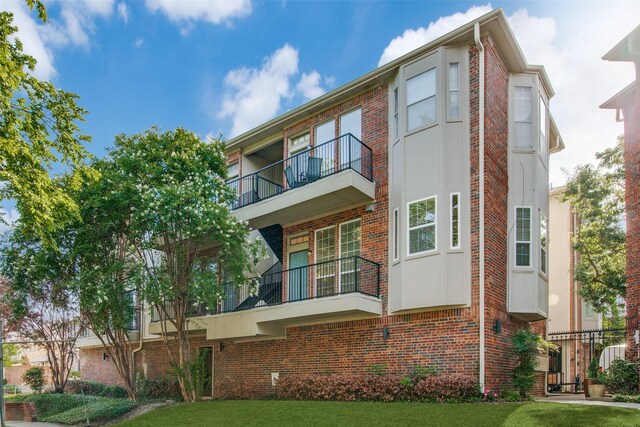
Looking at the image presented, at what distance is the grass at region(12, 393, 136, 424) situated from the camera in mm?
16641

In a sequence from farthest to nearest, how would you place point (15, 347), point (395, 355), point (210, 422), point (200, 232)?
point (15, 347), point (200, 232), point (395, 355), point (210, 422)

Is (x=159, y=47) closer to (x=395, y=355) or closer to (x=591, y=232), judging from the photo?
(x=395, y=355)

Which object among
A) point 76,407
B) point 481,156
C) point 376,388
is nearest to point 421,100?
point 481,156

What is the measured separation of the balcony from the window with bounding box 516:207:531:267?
3660mm

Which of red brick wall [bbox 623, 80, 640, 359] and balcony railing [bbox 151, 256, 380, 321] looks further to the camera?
red brick wall [bbox 623, 80, 640, 359]

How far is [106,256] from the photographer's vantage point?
17844mm

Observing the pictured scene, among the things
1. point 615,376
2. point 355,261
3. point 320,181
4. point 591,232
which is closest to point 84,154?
point 320,181

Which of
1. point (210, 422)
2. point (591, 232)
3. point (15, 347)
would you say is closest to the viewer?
point (210, 422)

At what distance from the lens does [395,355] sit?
14625mm

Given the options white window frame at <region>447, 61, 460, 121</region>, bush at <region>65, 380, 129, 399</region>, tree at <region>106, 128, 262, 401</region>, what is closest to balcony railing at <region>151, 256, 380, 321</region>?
tree at <region>106, 128, 262, 401</region>

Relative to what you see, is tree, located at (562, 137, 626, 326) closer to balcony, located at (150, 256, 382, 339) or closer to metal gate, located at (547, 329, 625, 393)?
metal gate, located at (547, 329, 625, 393)

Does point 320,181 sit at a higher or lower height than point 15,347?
higher

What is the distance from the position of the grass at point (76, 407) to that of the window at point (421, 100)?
1105 centimetres

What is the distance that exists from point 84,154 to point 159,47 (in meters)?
6.02
